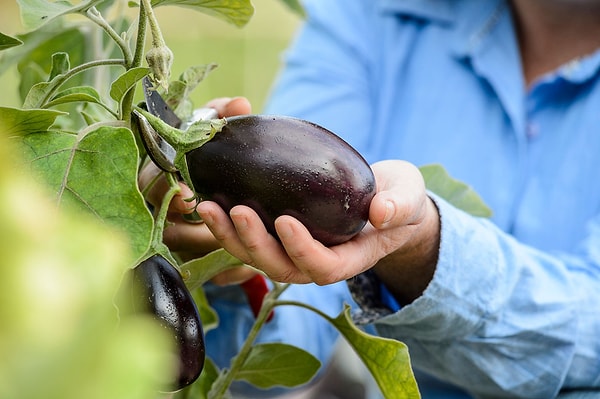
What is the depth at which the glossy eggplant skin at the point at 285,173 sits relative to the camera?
0.42 meters

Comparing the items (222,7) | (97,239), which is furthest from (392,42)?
(97,239)

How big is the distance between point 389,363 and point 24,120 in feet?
0.80

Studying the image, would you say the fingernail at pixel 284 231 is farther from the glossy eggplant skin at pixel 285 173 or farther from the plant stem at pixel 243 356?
the plant stem at pixel 243 356

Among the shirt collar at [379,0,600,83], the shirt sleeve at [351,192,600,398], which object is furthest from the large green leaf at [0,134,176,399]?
the shirt collar at [379,0,600,83]

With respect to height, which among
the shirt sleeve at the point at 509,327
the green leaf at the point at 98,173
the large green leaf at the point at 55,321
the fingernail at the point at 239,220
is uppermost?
the large green leaf at the point at 55,321

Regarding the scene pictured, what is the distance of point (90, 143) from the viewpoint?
41 cm

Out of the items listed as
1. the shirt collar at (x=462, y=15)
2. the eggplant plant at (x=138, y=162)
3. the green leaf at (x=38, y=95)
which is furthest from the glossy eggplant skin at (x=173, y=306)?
the shirt collar at (x=462, y=15)

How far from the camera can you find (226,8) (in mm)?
510

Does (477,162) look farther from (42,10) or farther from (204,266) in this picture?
(42,10)

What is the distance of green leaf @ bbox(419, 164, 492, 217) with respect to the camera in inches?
25.9

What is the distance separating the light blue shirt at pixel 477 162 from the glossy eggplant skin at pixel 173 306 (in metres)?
0.27

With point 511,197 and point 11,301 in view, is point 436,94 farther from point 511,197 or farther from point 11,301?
point 11,301

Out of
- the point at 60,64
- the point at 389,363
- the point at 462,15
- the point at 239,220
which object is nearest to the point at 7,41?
the point at 60,64

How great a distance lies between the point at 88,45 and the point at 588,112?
0.65m
